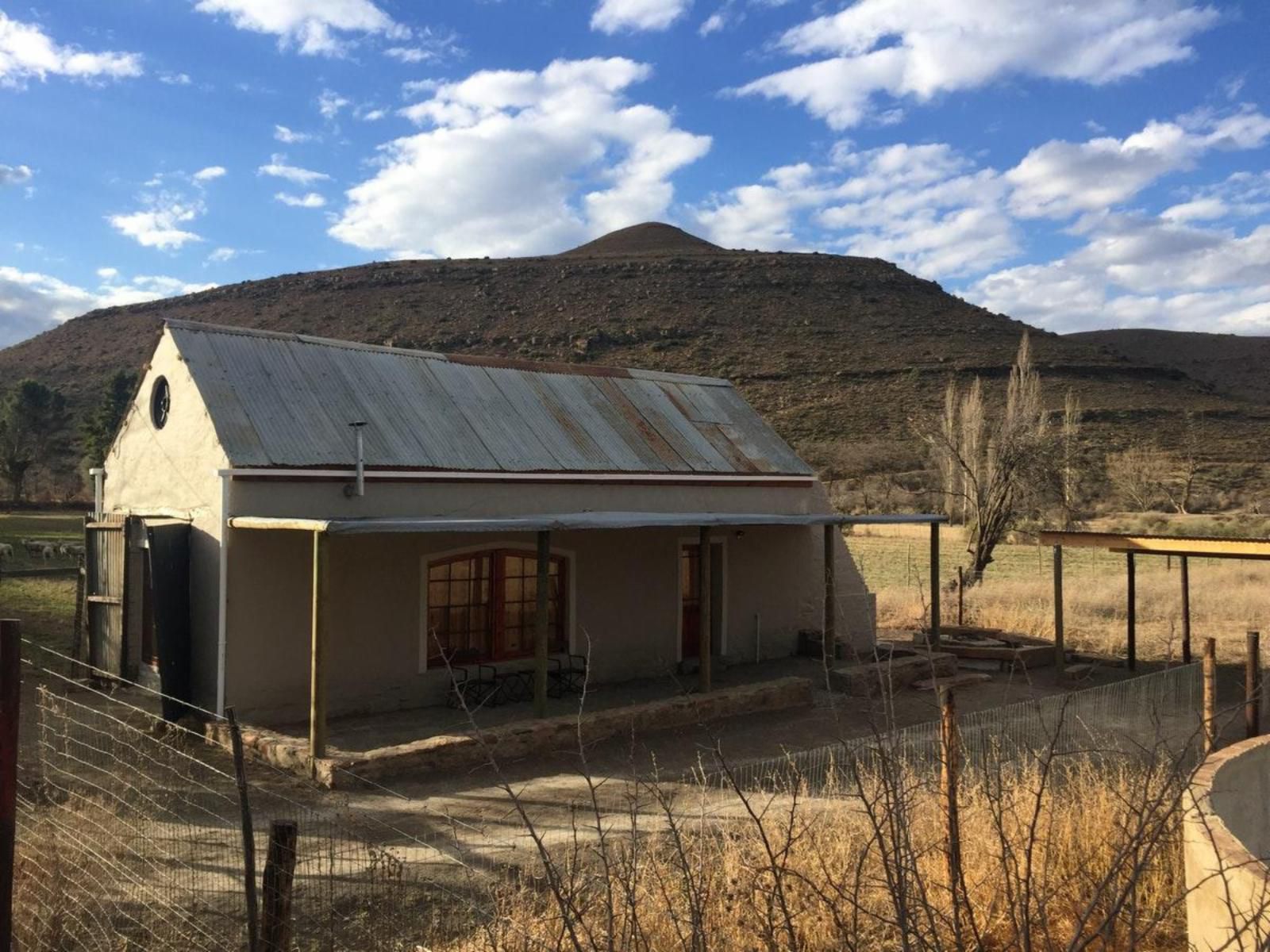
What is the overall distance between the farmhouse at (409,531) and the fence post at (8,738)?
4.74 meters

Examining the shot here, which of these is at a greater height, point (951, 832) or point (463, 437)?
point (463, 437)

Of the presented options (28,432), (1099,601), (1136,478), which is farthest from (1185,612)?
(28,432)

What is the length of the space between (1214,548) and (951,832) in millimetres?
10766

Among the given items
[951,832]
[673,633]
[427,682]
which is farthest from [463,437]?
[951,832]

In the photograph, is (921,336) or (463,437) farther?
(921,336)

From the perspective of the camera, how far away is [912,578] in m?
22.7

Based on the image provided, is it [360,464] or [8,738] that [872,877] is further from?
[360,464]

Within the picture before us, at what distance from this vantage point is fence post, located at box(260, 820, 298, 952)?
356 cm

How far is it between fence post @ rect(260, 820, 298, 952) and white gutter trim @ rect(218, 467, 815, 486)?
6964 millimetres

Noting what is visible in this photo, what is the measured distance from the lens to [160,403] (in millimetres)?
11508

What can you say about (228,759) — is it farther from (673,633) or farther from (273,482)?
(673,633)

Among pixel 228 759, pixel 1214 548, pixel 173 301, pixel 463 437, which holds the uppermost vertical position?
pixel 173 301

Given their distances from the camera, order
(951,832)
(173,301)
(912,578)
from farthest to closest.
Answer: (173,301) < (912,578) < (951,832)

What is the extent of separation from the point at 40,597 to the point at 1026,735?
1571 centimetres
